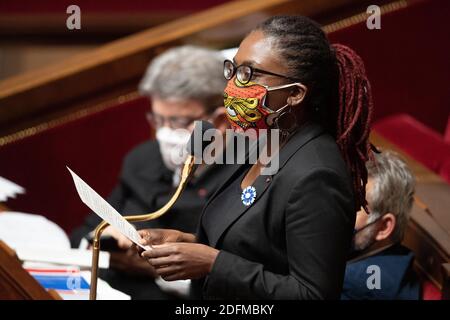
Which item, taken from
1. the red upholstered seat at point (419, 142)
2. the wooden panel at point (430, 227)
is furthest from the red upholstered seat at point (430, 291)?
the red upholstered seat at point (419, 142)

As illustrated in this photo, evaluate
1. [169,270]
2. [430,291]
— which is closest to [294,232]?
[169,270]

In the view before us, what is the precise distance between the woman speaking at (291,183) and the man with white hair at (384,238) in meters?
0.34

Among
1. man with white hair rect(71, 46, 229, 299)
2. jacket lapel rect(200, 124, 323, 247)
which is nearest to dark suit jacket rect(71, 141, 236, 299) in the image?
man with white hair rect(71, 46, 229, 299)

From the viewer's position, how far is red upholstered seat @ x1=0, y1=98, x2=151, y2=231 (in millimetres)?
2639

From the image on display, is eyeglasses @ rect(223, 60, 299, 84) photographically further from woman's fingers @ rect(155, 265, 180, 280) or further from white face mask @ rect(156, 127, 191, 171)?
white face mask @ rect(156, 127, 191, 171)

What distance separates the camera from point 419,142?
220 cm

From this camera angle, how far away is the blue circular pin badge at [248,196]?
1260 mm

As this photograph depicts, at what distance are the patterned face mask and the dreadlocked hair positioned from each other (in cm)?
4

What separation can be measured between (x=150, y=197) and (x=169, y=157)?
11 centimetres

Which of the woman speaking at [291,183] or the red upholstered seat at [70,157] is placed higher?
the woman speaking at [291,183]

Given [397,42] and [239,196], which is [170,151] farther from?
[239,196]
